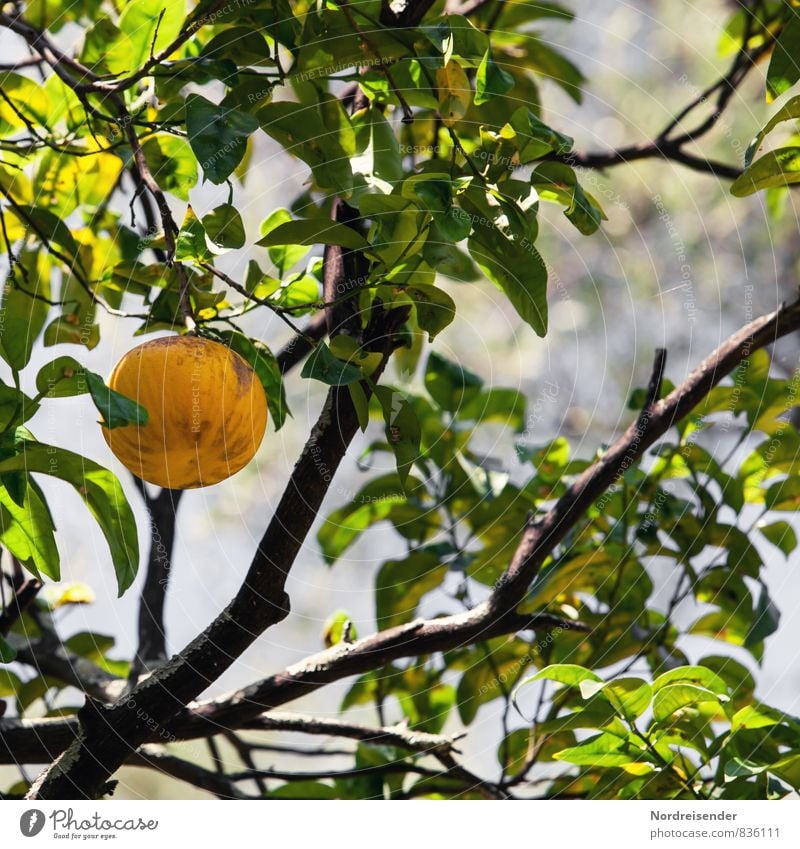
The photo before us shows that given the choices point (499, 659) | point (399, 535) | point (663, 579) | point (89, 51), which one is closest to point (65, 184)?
point (89, 51)

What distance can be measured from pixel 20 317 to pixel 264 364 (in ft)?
0.55

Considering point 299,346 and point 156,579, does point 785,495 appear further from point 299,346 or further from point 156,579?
point 156,579

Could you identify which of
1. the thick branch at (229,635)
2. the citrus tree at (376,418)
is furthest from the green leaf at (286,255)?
the thick branch at (229,635)

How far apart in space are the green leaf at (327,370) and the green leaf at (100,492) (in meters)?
0.14

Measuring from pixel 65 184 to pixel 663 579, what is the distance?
2.44 ft

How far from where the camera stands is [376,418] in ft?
3.19

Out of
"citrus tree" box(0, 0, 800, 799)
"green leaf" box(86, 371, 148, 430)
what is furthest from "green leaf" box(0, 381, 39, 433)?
"green leaf" box(86, 371, 148, 430)

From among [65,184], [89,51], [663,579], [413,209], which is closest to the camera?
[413,209]

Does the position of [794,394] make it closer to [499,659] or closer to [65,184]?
[499,659]

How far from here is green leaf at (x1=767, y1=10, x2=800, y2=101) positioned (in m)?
0.61

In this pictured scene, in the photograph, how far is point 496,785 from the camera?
32.1 inches

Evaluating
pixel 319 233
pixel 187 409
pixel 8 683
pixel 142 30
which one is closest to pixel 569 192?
pixel 319 233
